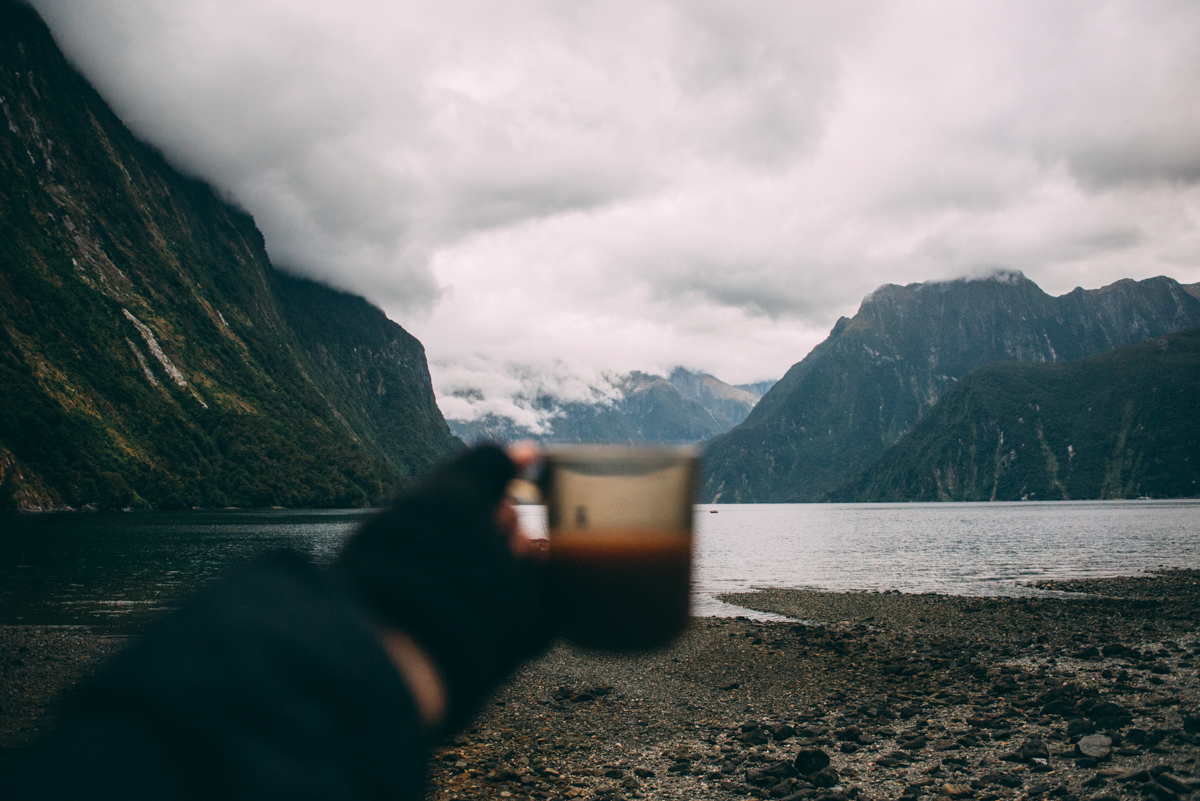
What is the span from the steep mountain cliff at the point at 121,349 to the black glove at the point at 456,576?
129 metres

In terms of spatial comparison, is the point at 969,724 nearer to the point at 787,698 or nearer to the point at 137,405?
the point at 787,698

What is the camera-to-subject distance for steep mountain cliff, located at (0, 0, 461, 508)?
11469 centimetres

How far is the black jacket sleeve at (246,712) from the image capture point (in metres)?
0.78

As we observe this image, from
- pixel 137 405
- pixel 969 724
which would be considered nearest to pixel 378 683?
pixel 969 724

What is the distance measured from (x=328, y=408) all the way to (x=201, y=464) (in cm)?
5045

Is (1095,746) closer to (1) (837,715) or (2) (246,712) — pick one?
(1) (837,715)

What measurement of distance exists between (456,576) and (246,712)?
1.36 feet

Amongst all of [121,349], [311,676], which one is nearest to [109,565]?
[311,676]

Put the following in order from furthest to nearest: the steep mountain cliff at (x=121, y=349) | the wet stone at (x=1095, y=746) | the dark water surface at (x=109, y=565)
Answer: the steep mountain cliff at (x=121, y=349), the dark water surface at (x=109, y=565), the wet stone at (x=1095, y=746)

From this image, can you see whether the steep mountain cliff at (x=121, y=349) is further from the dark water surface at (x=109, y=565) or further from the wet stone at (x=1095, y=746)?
the wet stone at (x=1095, y=746)

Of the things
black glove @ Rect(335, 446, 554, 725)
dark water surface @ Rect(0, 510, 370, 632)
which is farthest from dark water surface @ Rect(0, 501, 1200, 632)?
black glove @ Rect(335, 446, 554, 725)

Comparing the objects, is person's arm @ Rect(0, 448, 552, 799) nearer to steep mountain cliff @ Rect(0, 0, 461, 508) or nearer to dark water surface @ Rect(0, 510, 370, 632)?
dark water surface @ Rect(0, 510, 370, 632)

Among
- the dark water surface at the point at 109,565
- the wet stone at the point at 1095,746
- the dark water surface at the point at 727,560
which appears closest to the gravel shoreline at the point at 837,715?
the wet stone at the point at 1095,746

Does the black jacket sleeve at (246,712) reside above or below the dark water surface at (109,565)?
above
